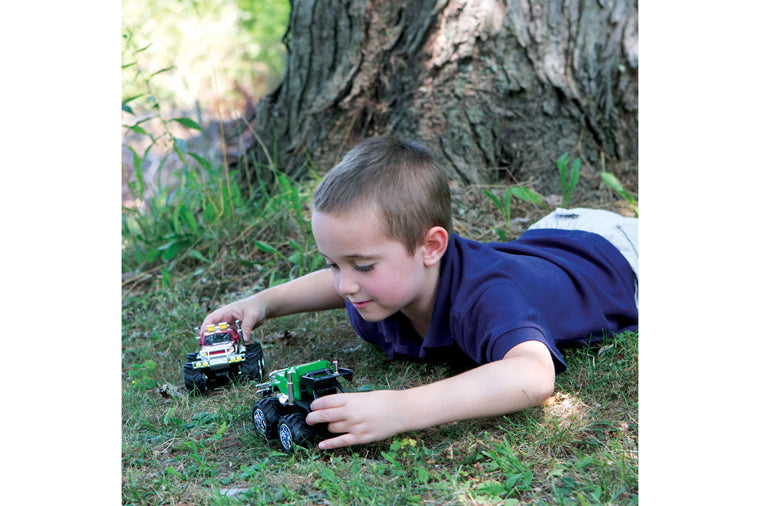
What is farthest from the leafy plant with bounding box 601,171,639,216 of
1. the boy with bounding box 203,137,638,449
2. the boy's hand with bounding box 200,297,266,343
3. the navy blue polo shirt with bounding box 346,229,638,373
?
the boy's hand with bounding box 200,297,266,343

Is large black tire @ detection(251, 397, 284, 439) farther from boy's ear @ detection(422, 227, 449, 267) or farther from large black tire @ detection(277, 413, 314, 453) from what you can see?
boy's ear @ detection(422, 227, 449, 267)

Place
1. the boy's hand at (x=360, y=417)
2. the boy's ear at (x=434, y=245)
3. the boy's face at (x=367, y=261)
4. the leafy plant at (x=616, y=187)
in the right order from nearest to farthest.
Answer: the boy's hand at (x=360, y=417) < the boy's face at (x=367, y=261) < the boy's ear at (x=434, y=245) < the leafy plant at (x=616, y=187)

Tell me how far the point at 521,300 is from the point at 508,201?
1594 mm

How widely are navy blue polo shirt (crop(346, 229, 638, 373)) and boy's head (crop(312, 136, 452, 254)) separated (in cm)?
22

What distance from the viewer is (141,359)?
3.43m

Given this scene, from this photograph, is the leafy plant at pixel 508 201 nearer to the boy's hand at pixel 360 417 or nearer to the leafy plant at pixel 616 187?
the leafy plant at pixel 616 187

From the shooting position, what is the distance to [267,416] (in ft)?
7.57

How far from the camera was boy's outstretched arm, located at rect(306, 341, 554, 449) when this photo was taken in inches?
83.1

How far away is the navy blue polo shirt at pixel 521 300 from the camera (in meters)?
2.51

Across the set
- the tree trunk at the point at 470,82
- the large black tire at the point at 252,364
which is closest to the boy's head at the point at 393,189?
the large black tire at the point at 252,364

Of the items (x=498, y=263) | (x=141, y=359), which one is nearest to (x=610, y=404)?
(x=498, y=263)

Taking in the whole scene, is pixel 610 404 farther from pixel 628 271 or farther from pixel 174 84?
pixel 174 84

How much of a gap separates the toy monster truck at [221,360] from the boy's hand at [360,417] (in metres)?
0.84
